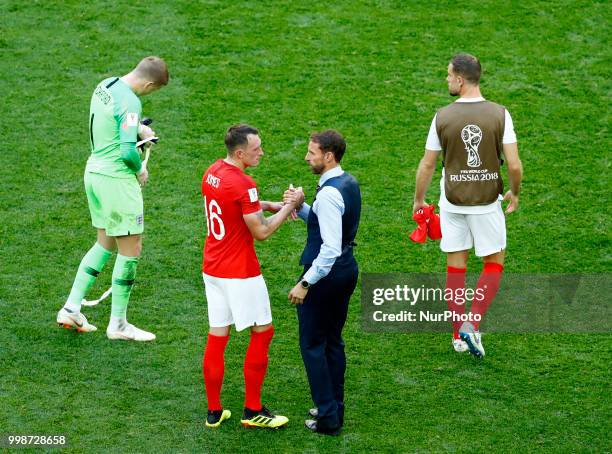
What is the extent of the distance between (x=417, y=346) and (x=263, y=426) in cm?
163

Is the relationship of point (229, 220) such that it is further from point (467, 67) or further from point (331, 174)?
point (467, 67)

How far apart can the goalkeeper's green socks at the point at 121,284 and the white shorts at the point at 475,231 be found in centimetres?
228

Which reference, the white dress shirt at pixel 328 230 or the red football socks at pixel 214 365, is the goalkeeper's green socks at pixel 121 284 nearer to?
the red football socks at pixel 214 365

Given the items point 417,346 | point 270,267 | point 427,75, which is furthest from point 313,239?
point 427,75

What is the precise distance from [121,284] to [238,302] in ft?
4.78

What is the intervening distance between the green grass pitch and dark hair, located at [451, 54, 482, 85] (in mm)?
1994

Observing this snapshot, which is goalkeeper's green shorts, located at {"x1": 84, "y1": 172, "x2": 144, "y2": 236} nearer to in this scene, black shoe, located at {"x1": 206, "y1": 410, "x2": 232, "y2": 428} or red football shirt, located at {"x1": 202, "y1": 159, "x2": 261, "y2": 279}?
red football shirt, located at {"x1": 202, "y1": 159, "x2": 261, "y2": 279}

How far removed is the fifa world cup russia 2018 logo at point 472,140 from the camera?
24.3ft

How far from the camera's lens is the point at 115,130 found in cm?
758

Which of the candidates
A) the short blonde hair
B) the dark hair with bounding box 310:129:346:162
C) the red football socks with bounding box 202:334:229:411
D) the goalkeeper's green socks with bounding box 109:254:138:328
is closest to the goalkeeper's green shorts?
the goalkeeper's green socks with bounding box 109:254:138:328

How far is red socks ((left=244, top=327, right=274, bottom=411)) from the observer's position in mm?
6766

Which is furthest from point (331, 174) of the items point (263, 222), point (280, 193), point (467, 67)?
point (280, 193)

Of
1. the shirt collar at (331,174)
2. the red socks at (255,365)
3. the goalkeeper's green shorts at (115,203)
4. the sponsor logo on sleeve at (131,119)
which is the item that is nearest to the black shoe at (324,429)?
the red socks at (255,365)

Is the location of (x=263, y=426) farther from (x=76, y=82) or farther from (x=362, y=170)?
(x=76, y=82)
